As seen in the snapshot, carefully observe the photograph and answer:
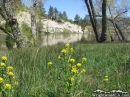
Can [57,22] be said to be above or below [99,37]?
above

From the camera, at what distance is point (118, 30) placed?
34.9 m

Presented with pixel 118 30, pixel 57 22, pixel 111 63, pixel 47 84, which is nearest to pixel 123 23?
pixel 118 30

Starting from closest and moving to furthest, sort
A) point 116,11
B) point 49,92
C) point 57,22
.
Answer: point 49,92 → point 116,11 → point 57,22

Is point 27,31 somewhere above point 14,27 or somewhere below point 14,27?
above

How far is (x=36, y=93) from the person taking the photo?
306cm

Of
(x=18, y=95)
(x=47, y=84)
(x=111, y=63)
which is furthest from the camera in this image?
(x=111, y=63)

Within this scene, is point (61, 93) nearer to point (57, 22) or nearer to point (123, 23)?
point (123, 23)

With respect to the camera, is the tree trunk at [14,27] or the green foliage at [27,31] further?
the green foliage at [27,31]

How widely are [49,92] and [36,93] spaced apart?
0.56ft

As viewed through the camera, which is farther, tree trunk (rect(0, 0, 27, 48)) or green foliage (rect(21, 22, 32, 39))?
green foliage (rect(21, 22, 32, 39))

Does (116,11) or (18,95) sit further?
(116,11)

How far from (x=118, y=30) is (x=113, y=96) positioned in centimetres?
3361

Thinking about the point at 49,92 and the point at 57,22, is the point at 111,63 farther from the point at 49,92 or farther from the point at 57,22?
the point at 57,22

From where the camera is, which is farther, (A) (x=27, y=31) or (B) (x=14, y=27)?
(A) (x=27, y=31)
